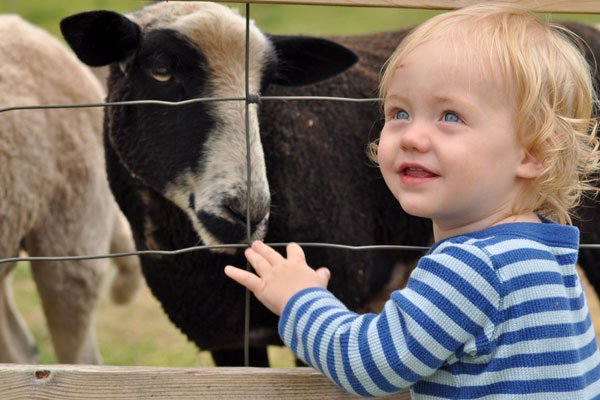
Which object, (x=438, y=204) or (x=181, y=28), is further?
(x=181, y=28)

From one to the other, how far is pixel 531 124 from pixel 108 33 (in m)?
1.80

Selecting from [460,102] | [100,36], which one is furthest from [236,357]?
[460,102]

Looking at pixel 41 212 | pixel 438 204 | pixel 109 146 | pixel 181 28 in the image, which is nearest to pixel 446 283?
pixel 438 204

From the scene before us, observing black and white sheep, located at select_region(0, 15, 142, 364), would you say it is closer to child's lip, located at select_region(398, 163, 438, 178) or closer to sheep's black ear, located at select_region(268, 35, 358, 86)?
sheep's black ear, located at select_region(268, 35, 358, 86)

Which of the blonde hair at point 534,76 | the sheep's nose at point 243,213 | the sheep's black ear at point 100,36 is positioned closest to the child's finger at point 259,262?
the blonde hair at point 534,76

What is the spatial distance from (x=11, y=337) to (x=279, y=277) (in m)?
3.19

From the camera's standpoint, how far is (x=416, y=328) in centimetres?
118

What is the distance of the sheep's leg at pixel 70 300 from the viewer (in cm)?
363

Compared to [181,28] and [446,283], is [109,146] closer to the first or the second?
[181,28]

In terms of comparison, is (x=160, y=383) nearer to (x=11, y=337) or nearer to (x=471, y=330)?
(x=471, y=330)

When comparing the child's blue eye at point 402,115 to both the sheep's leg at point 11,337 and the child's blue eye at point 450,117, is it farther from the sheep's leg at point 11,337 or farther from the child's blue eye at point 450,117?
the sheep's leg at point 11,337

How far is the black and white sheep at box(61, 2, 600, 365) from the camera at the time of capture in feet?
8.05

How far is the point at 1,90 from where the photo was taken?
3373 millimetres

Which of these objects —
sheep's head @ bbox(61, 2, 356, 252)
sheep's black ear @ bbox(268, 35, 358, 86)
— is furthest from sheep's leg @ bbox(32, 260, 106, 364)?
sheep's black ear @ bbox(268, 35, 358, 86)
